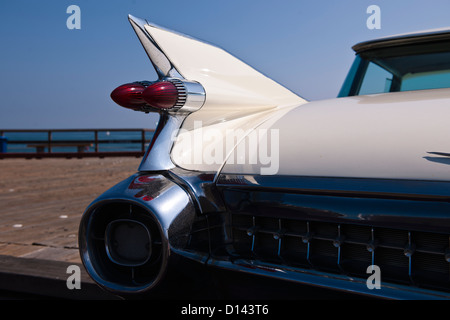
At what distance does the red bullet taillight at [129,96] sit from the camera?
1471 mm

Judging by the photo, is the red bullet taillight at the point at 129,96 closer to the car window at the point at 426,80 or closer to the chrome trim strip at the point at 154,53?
the chrome trim strip at the point at 154,53

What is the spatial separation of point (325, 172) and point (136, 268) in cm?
67

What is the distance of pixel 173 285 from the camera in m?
1.33

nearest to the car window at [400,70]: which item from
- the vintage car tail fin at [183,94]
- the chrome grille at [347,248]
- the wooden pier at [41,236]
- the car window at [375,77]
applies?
the car window at [375,77]

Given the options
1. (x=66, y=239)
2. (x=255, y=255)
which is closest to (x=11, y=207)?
(x=66, y=239)

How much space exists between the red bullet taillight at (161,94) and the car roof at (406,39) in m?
1.26

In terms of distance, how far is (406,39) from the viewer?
6.97ft

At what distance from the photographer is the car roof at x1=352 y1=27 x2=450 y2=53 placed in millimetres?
2018

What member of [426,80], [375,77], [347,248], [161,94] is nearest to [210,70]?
[161,94]

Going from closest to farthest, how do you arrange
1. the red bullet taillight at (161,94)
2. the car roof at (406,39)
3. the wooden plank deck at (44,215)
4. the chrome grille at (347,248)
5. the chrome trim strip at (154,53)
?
the chrome grille at (347,248)
the red bullet taillight at (161,94)
the chrome trim strip at (154,53)
the car roof at (406,39)
the wooden plank deck at (44,215)

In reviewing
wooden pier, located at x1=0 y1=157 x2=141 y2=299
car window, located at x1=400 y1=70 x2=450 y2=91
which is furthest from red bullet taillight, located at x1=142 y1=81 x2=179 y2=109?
car window, located at x1=400 y1=70 x2=450 y2=91

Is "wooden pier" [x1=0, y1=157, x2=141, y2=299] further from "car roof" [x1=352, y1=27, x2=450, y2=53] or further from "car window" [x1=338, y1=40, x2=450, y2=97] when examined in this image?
"car roof" [x1=352, y1=27, x2=450, y2=53]
